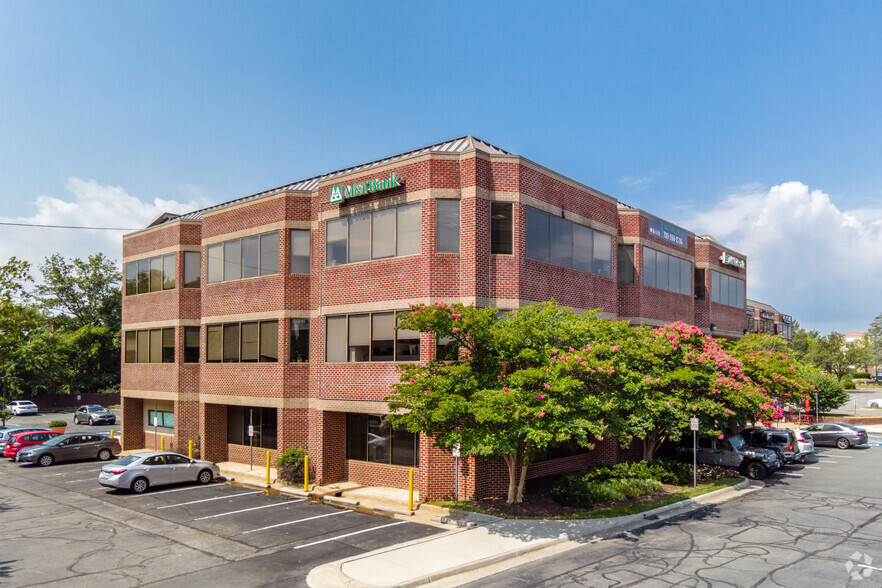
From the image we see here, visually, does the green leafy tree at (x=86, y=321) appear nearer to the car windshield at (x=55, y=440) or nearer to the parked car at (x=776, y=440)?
the car windshield at (x=55, y=440)

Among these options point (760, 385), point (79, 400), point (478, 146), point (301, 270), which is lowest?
point (79, 400)

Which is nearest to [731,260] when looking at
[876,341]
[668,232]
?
[668,232]

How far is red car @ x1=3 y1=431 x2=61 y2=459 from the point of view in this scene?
3058 centimetres

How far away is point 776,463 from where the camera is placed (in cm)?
2552

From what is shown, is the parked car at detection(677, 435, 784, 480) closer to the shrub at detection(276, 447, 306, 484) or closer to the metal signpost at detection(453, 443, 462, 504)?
the metal signpost at detection(453, 443, 462, 504)

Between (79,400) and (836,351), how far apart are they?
112 m

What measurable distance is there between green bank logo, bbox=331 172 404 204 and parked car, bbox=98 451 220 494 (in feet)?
37.4

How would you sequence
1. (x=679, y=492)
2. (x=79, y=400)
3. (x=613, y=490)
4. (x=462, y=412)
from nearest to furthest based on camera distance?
(x=462, y=412), (x=613, y=490), (x=679, y=492), (x=79, y=400)

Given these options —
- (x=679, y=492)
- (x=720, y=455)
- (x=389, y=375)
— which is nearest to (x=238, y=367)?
(x=389, y=375)

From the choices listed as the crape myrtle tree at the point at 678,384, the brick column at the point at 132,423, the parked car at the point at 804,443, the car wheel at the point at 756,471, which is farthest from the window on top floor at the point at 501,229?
the brick column at the point at 132,423

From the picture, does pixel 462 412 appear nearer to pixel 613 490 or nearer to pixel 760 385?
pixel 613 490

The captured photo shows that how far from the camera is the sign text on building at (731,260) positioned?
120 feet

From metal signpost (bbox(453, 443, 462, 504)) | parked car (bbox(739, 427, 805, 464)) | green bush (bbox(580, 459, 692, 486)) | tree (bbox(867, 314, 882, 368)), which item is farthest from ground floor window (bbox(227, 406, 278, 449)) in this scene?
tree (bbox(867, 314, 882, 368))

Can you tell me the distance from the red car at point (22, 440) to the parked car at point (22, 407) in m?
35.1
